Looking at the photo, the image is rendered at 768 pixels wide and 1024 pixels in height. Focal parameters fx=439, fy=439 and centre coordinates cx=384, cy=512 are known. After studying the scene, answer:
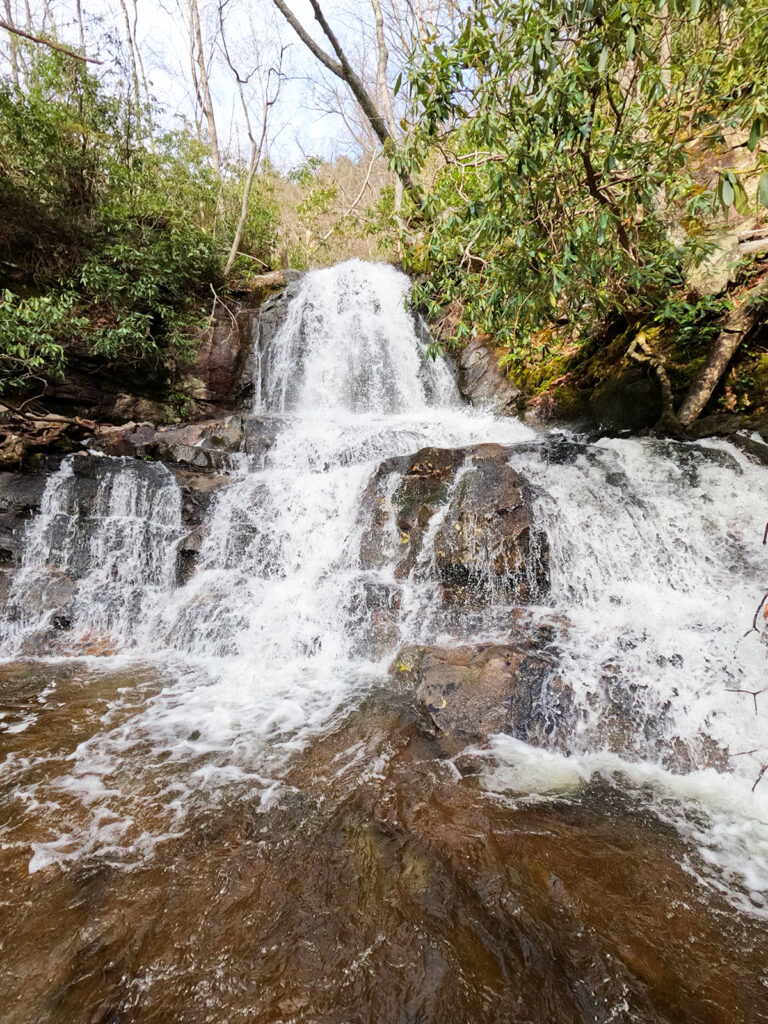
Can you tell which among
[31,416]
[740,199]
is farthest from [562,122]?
[31,416]

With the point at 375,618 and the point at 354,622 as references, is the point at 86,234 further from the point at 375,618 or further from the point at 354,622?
the point at 375,618

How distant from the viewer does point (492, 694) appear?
3.90 metres

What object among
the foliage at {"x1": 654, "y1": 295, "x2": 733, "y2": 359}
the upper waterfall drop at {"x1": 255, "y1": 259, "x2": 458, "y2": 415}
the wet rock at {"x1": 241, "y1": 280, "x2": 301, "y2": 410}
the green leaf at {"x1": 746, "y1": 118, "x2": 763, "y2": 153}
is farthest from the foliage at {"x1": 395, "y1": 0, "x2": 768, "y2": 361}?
the wet rock at {"x1": 241, "y1": 280, "x2": 301, "y2": 410}

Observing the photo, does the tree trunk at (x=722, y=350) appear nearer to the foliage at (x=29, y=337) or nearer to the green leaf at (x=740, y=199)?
the green leaf at (x=740, y=199)

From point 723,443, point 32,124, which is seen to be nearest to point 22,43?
point 32,124

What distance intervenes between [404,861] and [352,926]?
44 centimetres

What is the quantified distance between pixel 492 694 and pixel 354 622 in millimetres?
2023

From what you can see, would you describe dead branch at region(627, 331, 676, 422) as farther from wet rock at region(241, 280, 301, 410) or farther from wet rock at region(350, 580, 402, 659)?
wet rock at region(241, 280, 301, 410)

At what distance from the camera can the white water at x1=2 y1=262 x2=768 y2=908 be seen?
10.2ft

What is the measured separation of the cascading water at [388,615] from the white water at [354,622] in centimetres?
2

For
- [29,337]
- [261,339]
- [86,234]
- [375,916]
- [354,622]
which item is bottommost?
[375,916]

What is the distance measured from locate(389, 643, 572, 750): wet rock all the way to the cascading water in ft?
0.47

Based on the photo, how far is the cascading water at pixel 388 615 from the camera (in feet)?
10.1

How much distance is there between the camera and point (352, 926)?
214cm
